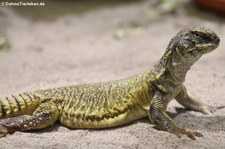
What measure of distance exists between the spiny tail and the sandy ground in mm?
300

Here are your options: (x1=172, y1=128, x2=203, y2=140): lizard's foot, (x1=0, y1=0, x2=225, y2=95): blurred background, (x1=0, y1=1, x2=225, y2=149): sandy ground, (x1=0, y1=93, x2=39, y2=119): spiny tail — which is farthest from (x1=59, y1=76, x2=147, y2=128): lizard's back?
(x1=0, y1=0, x2=225, y2=95): blurred background

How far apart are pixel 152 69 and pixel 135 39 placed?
4091 mm

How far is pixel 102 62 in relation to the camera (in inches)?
282

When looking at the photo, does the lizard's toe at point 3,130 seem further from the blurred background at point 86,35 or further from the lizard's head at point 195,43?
the lizard's head at point 195,43

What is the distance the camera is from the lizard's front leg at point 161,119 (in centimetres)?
429

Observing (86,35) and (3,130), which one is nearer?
(3,130)

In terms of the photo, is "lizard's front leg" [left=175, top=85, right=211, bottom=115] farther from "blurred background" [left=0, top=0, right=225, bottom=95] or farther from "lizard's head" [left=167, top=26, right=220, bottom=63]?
"blurred background" [left=0, top=0, right=225, bottom=95]

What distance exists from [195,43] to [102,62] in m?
3.10

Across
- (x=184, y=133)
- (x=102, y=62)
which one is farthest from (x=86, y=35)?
(x=184, y=133)

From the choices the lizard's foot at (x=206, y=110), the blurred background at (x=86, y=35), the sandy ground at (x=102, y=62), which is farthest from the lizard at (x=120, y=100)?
the blurred background at (x=86, y=35)

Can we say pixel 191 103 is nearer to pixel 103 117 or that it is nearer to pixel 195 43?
pixel 195 43

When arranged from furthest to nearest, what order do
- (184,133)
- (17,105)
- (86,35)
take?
1. (86,35)
2. (17,105)
3. (184,133)

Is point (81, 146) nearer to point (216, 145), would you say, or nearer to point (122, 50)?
point (216, 145)

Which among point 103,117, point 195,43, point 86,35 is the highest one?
point 195,43
